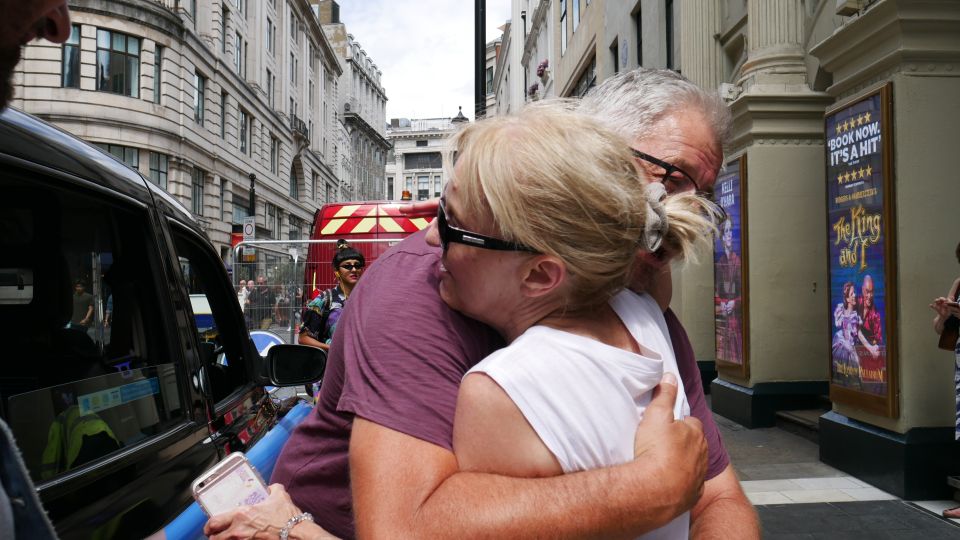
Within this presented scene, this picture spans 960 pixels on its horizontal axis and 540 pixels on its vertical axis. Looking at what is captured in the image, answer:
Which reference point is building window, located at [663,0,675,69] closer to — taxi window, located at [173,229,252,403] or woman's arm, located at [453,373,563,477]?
taxi window, located at [173,229,252,403]

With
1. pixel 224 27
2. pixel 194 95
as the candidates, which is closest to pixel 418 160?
pixel 224 27

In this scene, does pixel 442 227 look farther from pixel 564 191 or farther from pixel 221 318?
pixel 221 318

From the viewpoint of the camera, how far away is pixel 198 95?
3753 cm

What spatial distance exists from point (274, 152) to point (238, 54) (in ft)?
30.3

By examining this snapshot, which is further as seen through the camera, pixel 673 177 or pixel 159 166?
pixel 159 166

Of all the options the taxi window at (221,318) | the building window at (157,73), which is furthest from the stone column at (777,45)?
the building window at (157,73)

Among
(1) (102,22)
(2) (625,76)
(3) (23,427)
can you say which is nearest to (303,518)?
(3) (23,427)

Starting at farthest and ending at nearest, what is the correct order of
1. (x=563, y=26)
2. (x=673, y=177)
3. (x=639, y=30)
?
(x=563, y=26)
(x=639, y=30)
(x=673, y=177)

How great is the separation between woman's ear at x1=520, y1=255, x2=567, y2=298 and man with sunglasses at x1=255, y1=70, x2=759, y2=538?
0.05 metres

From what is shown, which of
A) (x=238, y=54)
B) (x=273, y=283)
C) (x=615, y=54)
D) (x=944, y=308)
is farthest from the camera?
(x=238, y=54)

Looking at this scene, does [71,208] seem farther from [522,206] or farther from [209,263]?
[522,206]

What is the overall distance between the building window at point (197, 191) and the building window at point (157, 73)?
4.29m

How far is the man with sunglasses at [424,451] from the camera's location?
109cm

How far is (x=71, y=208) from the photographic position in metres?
1.79
